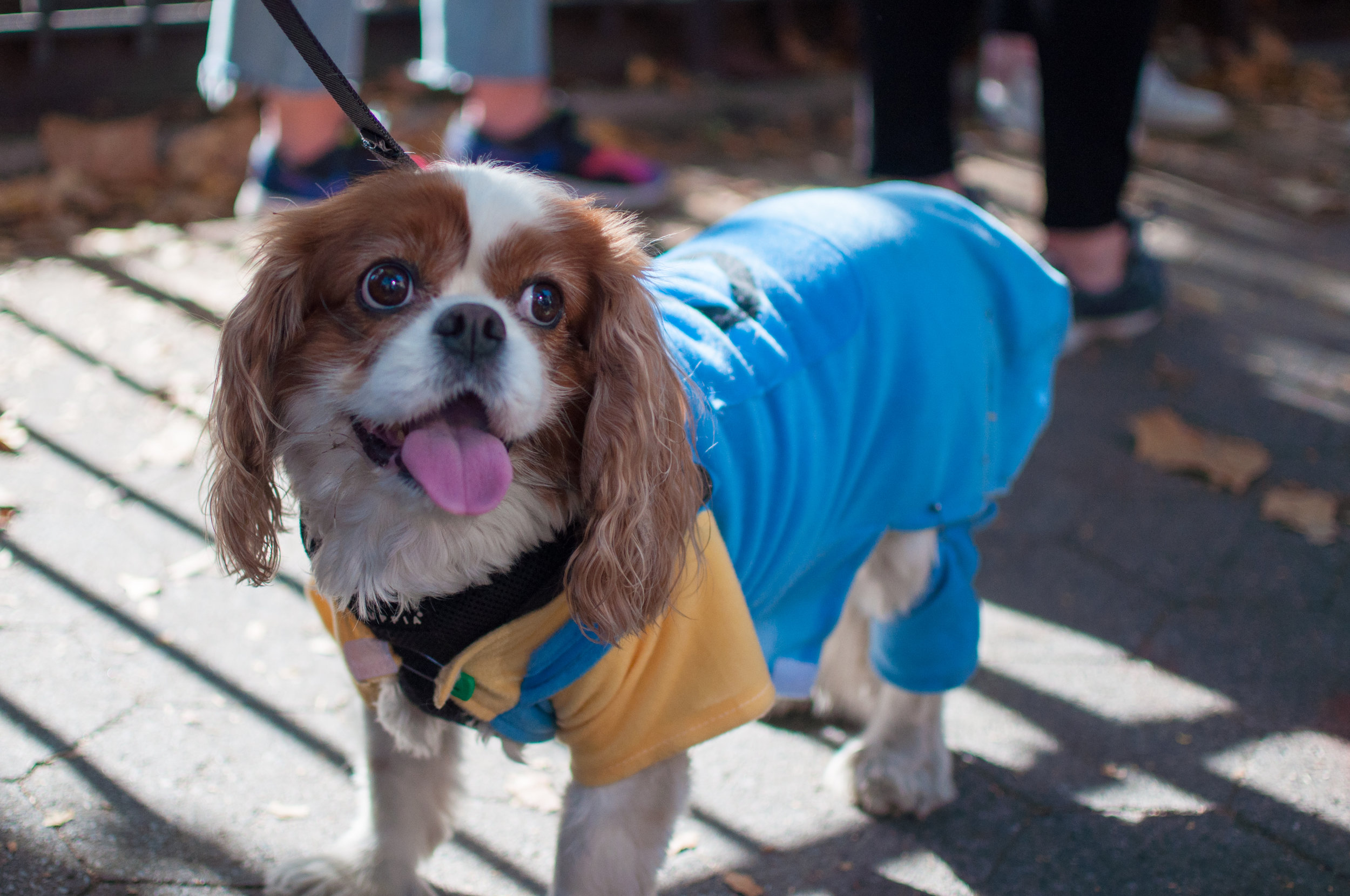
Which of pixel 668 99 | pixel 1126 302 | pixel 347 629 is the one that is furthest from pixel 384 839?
pixel 668 99

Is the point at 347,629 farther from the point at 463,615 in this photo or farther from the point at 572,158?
the point at 572,158

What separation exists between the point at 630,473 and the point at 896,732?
3.31 ft

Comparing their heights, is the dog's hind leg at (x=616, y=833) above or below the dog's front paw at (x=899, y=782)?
above

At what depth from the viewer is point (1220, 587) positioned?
2.84 metres

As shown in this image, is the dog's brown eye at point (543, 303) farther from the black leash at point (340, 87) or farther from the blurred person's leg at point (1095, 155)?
the blurred person's leg at point (1095, 155)

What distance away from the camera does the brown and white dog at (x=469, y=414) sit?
1448 millimetres

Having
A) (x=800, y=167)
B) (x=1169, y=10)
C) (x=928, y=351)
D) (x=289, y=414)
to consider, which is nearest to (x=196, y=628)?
(x=289, y=414)

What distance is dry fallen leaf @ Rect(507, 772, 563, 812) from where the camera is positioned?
210cm

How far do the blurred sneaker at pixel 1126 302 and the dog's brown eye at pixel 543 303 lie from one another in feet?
8.95

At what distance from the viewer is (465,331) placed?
139cm

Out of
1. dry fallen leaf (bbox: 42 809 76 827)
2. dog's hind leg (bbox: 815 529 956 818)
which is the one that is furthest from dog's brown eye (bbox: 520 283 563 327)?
dry fallen leaf (bbox: 42 809 76 827)

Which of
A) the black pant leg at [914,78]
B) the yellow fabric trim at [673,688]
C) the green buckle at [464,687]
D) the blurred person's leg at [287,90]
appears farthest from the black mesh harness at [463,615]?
the black pant leg at [914,78]

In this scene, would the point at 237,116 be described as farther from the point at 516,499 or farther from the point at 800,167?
the point at 516,499

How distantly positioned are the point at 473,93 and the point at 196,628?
276 cm
